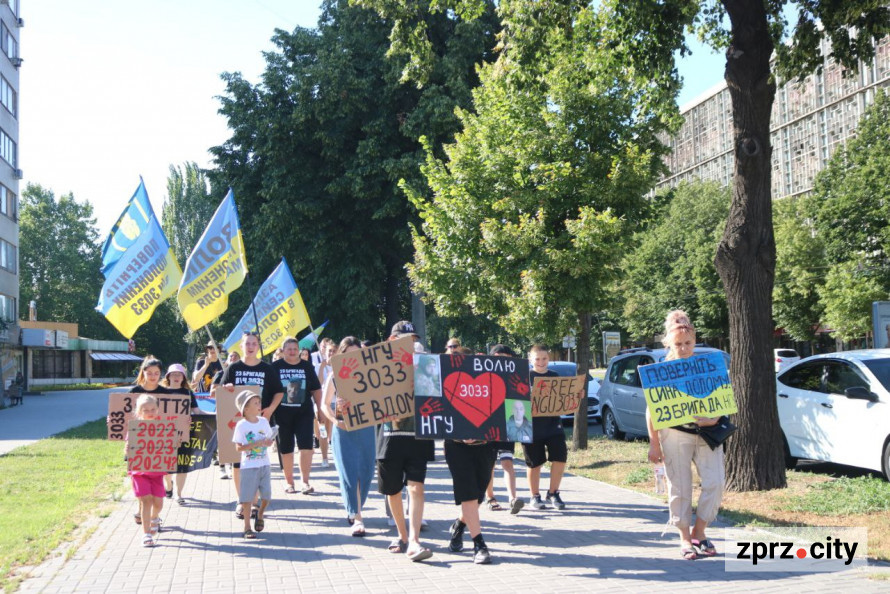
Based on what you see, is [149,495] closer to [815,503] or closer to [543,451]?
[543,451]

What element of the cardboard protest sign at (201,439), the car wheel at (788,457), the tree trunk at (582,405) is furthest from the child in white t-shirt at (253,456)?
the tree trunk at (582,405)

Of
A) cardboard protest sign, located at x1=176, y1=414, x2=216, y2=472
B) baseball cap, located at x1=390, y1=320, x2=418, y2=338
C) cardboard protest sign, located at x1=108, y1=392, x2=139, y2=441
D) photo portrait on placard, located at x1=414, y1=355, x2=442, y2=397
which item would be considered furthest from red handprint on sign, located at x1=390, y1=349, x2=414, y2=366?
cardboard protest sign, located at x1=108, y1=392, x2=139, y2=441

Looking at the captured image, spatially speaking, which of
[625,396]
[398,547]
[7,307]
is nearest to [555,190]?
[625,396]

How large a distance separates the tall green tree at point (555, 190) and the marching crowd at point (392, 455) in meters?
4.67

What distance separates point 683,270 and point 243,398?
179 ft

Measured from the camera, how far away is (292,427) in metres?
10.8

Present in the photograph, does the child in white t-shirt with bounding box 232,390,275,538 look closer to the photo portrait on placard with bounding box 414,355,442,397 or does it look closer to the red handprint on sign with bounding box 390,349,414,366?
the red handprint on sign with bounding box 390,349,414,366

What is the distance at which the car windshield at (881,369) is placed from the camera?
10.1 m

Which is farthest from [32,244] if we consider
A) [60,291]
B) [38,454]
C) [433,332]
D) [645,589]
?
[645,589]

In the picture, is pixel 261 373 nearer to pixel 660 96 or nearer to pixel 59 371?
pixel 660 96

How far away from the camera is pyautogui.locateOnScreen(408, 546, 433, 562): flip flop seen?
704cm

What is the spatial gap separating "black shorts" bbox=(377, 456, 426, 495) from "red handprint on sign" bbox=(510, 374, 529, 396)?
1045mm

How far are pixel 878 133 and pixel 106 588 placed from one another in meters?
37.3

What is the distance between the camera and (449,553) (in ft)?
24.4
